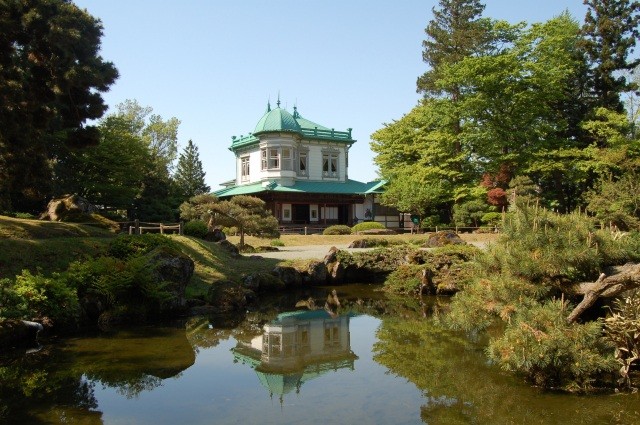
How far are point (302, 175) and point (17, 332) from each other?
115ft

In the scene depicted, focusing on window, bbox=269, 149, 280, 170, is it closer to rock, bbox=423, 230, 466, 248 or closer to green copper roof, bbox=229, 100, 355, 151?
green copper roof, bbox=229, 100, 355, 151

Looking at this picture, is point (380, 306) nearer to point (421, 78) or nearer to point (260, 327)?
point (260, 327)

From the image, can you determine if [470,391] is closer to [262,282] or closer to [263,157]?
[262,282]

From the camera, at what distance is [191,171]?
5772 cm

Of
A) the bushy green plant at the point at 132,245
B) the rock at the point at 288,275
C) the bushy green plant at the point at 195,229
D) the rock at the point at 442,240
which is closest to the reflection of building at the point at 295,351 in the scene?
the bushy green plant at the point at 132,245

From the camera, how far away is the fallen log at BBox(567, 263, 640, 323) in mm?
7102

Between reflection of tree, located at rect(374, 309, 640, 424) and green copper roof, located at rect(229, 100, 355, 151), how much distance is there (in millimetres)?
33515

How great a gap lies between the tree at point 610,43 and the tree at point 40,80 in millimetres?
30763

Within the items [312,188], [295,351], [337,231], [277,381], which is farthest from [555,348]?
[312,188]

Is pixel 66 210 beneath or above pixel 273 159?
beneath

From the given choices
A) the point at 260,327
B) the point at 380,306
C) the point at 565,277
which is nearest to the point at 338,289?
the point at 380,306

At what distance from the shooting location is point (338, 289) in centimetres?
1930

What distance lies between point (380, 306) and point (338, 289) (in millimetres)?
4015

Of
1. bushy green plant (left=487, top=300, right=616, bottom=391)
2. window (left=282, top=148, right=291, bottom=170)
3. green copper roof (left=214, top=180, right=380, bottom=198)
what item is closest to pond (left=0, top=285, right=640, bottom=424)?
bushy green plant (left=487, top=300, right=616, bottom=391)
